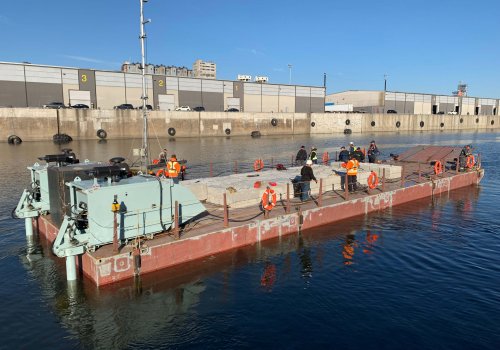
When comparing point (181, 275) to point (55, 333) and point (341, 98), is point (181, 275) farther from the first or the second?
point (341, 98)

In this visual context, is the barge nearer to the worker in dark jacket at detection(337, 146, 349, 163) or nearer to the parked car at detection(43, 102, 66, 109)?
the worker in dark jacket at detection(337, 146, 349, 163)

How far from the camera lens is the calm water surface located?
9289 mm

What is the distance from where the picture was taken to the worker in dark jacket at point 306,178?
1752cm

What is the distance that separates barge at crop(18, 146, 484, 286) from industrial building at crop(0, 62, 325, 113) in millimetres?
61861

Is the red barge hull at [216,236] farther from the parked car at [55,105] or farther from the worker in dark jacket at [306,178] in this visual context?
the parked car at [55,105]

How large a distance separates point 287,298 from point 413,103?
12690 centimetres

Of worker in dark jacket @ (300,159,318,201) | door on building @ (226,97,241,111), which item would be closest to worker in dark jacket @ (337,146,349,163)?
worker in dark jacket @ (300,159,318,201)

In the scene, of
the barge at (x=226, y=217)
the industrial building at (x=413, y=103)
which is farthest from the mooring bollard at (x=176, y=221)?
the industrial building at (x=413, y=103)

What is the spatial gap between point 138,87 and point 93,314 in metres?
74.3

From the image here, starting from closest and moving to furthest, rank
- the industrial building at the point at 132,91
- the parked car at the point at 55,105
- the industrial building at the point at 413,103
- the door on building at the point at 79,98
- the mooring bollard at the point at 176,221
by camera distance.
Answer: the mooring bollard at the point at 176,221 < the parked car at the point at 55,105 < the industrial building at the point at 132,91 < the door on building at the point at 79,98 < the industrial building at the point at 413,103

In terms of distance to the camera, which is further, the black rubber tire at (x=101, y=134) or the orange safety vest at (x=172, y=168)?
the black rubber tire at (x=101, y=134)

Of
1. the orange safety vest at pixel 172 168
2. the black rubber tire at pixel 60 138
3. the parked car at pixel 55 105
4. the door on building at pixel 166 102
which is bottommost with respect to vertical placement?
the orange safety vest at pixel 172 168

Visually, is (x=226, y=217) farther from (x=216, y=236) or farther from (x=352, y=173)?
(x=352, y=173)

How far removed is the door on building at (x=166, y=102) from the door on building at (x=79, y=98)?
14.0m
